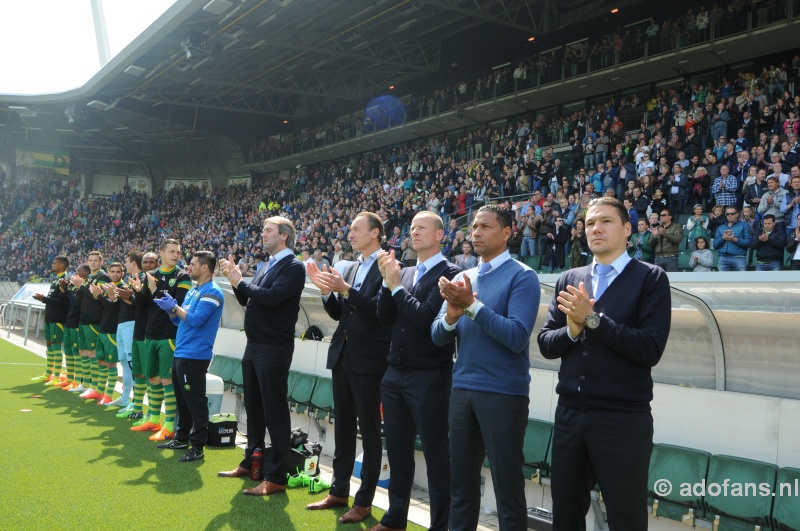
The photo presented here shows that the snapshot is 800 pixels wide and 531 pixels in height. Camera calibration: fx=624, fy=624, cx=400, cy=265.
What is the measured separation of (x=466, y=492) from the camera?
3.38 metres

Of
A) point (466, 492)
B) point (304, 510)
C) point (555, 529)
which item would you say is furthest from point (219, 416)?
point (555, 529)

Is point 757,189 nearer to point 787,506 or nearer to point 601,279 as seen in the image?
point 787,506

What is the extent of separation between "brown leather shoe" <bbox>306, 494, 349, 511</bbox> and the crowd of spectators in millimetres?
13230

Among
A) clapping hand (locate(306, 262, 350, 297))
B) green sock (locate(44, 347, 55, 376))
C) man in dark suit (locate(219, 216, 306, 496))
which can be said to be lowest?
green sock (locate(44, 347, 55, 376))

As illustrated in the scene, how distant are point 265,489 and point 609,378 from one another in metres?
3.24

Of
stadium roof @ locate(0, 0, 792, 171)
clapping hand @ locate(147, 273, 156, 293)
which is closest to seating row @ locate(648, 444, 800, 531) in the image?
clapping hand @ locate(147, 273, 156, 293)

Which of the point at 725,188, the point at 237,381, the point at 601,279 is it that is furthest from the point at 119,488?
the point at 725,188

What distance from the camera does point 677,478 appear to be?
14.3ft

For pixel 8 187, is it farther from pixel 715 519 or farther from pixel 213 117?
pixel 715 519

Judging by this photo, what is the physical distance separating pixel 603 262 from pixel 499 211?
0.80 metres

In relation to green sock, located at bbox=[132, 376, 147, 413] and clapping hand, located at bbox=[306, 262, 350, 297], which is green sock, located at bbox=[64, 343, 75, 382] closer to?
Answer: green sock, located at bbox=[132, 376, 147, 413]

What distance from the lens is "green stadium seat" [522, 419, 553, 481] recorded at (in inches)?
200

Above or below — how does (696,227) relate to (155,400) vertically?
above

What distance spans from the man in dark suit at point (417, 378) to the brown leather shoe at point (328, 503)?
26.5 inches
